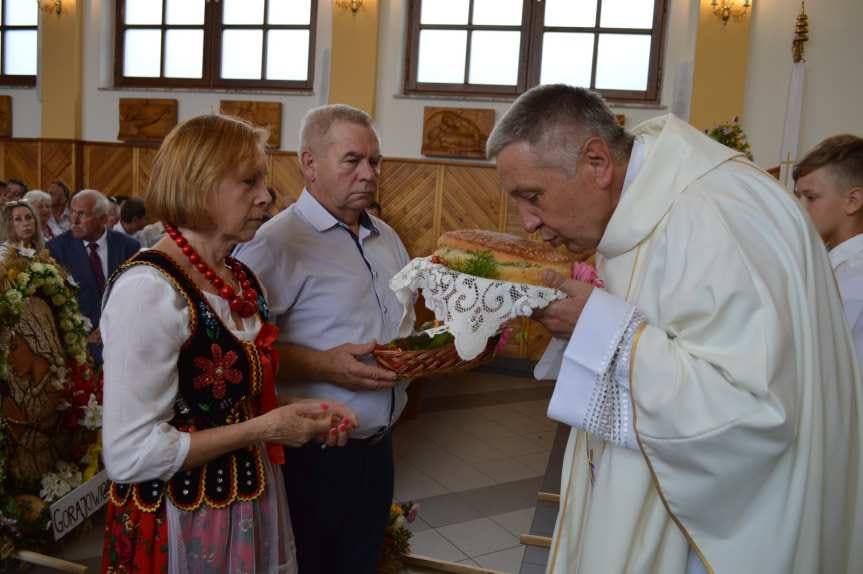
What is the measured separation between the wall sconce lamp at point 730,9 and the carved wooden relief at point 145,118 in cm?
726

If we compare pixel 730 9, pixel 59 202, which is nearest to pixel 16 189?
pixel 59 202

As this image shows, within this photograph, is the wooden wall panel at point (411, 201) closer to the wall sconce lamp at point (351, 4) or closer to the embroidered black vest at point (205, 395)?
the wall sconce lamp at point (351, 4)

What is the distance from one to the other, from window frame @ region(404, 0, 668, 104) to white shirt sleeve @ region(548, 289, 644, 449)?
7645 mm

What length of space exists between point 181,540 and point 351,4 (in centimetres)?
842

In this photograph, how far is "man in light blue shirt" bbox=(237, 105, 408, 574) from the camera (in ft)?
7.97

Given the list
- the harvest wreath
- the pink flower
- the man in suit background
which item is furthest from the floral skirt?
the man in suit background

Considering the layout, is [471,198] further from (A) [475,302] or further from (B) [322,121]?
(A) [475,302]

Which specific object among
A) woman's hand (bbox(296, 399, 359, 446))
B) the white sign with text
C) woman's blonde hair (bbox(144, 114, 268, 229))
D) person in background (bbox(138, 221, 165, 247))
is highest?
woman's blonde hair (bbox(144, 114, 268, 229))

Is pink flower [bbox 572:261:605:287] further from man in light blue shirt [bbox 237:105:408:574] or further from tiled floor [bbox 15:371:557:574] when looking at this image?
tiled floor [bbox 15:371:557:574]

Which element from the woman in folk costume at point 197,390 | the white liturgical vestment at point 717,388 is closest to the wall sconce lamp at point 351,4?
the woman in folk costume at point 197,390

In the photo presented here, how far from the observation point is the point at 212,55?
984 cm

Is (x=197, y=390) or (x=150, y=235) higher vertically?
(x=197, y=390)

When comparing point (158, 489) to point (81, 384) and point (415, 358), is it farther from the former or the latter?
point (81, 384)

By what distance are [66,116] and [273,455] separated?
32.8 feet
